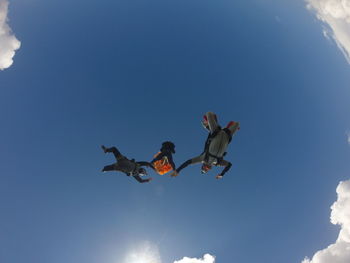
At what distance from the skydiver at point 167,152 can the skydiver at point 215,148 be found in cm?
92

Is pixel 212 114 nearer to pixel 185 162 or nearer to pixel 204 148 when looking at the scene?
pixel 204 148

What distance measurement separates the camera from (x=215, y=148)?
1488cm

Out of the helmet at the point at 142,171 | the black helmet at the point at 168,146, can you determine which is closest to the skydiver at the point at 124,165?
the helmet at the point at 142,171

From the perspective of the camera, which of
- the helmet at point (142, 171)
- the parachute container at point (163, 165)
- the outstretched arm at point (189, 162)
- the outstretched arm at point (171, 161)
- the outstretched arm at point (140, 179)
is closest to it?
the outstretched arm at point (189, 162)

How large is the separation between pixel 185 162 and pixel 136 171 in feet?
10.9

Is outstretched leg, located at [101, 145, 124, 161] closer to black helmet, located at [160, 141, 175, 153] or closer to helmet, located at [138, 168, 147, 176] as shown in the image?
helmet, located at [138, 168, 147, 176]

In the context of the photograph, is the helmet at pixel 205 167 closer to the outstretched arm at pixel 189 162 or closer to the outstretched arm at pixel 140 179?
the outstretched arm at pixel 189 162

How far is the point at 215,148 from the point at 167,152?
9.53ft

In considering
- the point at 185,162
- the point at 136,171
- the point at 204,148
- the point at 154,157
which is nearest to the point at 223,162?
the point at 204,148

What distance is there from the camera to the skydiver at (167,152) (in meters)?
15.3

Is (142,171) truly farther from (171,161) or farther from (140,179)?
(171,161)

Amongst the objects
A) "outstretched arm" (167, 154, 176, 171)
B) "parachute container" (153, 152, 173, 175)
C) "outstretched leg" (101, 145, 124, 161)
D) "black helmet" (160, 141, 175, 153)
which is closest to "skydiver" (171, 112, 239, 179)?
"outstretched arm" (167, 154, 176, 171)

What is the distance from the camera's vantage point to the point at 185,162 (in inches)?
583

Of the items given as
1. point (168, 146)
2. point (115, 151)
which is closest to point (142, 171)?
point (115, 151)
